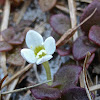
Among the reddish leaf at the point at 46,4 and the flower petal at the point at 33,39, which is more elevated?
the reddish leaf at the point at 46,4

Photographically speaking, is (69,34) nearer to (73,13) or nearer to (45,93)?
(73,13)

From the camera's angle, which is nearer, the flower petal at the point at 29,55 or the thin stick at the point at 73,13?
the flower petal at the point at 29,55

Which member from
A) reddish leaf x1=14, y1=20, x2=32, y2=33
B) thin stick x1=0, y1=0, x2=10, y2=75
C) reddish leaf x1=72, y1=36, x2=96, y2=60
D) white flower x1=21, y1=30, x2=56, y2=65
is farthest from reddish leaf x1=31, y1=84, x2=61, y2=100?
reddish leaf x1=14, y1=20, x2=32, y2=33

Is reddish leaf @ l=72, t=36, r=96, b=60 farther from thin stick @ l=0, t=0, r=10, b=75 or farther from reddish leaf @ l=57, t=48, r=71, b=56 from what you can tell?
thin stick @ l=0, t=0, r=10, b=75

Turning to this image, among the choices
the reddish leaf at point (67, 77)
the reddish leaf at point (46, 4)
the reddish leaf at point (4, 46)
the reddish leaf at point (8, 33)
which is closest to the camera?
the reddish leaf at point (67, 77)

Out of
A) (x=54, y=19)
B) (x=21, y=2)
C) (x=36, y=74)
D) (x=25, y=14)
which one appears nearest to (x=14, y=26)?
(x=25, y=14)

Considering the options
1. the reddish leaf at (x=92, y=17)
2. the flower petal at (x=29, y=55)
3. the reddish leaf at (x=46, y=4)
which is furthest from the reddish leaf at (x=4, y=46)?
the reddish leaf at (x=92, y=17)

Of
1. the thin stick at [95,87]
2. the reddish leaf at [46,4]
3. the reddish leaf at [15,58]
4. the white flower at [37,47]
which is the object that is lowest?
the thin stick at [95,87]

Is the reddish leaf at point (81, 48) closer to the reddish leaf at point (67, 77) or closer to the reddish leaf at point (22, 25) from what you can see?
the reddish leaf at point (67, 77)

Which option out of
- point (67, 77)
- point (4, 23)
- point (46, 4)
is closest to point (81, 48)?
point (67, 77)
